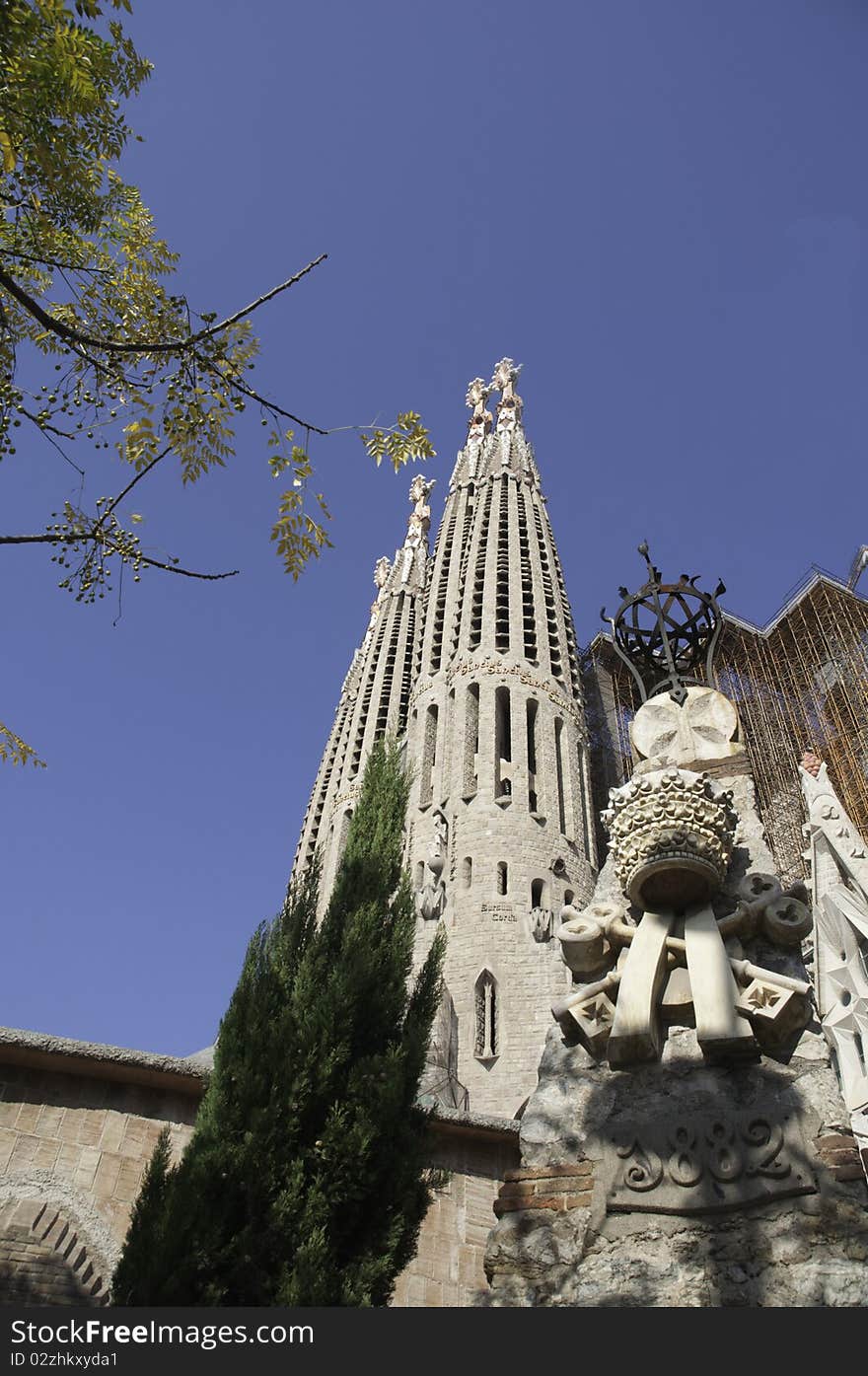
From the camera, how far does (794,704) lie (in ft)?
116

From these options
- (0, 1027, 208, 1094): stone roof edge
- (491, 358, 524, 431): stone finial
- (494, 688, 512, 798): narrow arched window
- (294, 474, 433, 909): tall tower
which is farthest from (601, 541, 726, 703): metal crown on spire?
(491, 358, 524, 431): stone finial

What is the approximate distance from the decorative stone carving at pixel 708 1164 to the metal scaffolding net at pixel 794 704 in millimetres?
27453

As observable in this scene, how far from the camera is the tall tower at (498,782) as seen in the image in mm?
26234

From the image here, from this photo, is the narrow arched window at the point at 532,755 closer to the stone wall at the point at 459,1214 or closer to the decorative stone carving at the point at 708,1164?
the stone wall at the point at 459,1214

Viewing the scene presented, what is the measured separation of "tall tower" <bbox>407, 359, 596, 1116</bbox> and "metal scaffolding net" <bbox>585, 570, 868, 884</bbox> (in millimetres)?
3947

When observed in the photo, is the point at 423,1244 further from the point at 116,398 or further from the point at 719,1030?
the point at 116,398

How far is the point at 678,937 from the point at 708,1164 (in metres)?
0.78

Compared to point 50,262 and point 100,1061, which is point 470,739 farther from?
point 50,262

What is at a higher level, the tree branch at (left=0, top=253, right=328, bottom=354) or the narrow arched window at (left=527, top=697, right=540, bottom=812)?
the narrow arched window at (left=527, top=697, right=540, bottom=812)

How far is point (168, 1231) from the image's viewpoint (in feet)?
13.1

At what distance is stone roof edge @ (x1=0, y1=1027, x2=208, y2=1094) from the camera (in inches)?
233

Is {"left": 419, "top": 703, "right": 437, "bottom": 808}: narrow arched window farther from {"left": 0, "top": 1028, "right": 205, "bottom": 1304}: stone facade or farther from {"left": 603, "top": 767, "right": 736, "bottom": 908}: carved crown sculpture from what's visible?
{"left": 603, "top": 767, "right": 736, "bottom": 908}: carved crown sculpture

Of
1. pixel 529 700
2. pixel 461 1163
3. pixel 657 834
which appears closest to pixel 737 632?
pixel 529 700

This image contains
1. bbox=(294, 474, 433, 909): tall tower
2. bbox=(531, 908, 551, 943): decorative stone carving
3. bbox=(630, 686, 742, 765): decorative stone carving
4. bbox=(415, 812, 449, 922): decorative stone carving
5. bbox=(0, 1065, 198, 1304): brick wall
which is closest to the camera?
bbox=(630, 686, 742, 765): decorative stone carving
